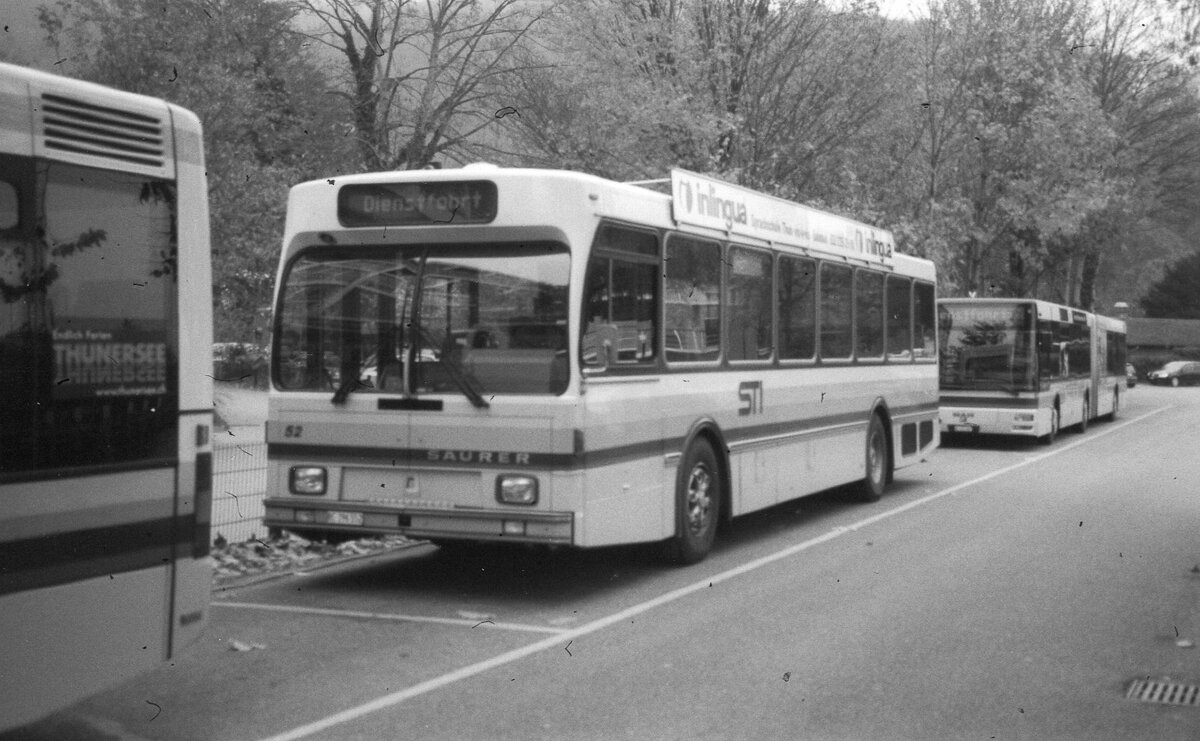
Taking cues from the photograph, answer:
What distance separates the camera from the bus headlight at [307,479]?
9.84m

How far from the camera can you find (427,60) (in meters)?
24.8

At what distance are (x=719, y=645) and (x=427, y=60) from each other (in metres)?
18.4

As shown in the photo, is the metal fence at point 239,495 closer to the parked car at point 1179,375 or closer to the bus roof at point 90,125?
the bus roof at point 90,125

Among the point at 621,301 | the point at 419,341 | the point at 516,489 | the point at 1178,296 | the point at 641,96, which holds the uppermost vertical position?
the point at 1178,296

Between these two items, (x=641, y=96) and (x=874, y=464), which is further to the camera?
(x=641, y=96)

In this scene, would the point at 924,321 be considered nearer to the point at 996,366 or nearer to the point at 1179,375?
the point at 996,366

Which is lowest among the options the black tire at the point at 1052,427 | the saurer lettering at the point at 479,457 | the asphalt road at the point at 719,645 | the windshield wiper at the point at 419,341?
the asphalt road at the point at 719,645

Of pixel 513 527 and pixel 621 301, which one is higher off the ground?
pixel 621 301

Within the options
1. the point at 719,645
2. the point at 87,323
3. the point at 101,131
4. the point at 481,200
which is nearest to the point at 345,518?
the point at 481,200

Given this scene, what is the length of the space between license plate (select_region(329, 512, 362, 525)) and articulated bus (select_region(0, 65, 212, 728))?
3.60m

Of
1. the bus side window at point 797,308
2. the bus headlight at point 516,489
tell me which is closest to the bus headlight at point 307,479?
the bus headlight at point 516,489

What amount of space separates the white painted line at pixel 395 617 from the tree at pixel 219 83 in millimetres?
7639

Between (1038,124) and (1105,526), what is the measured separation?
2289 centimetres

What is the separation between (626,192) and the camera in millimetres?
10109
